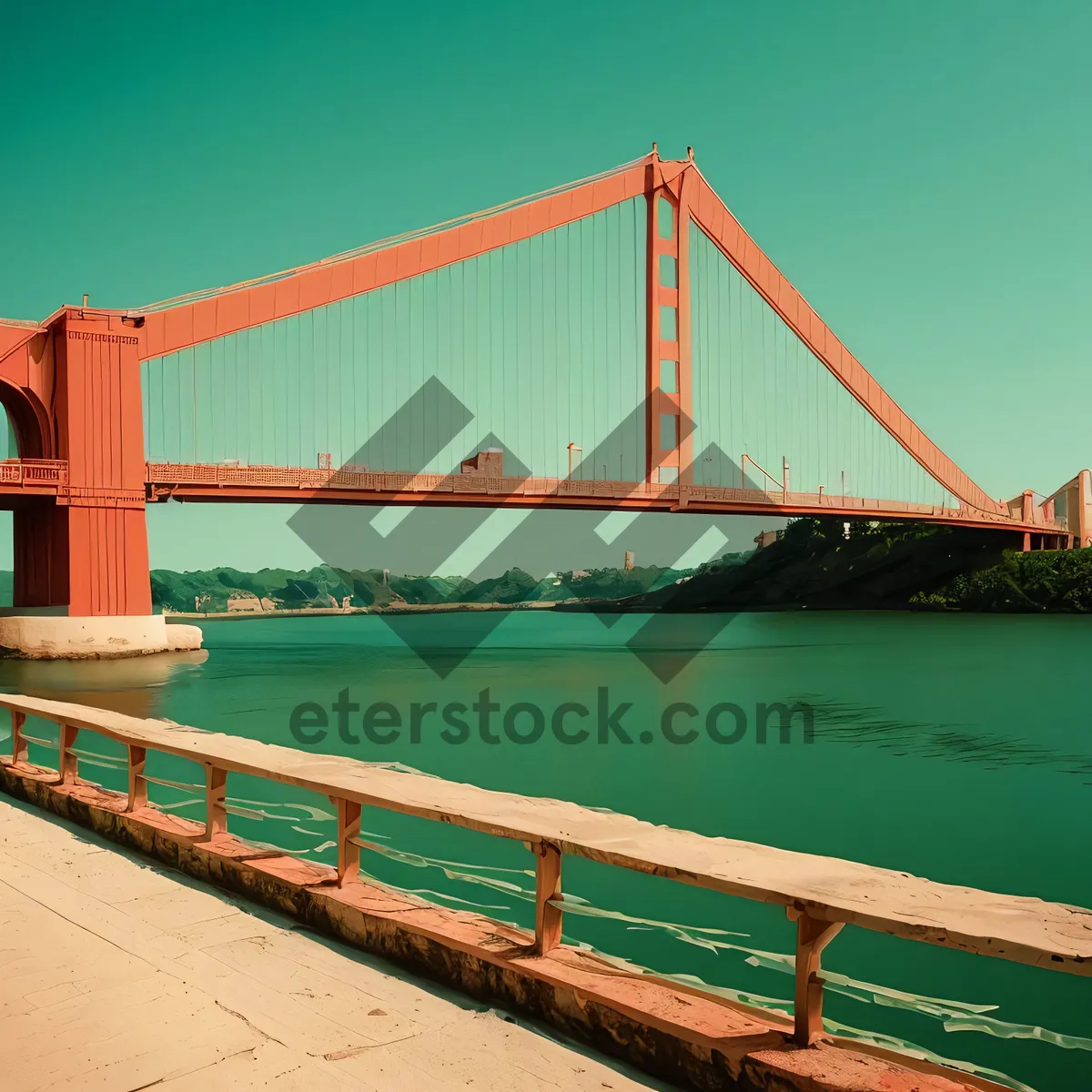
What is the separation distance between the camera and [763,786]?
1110cm

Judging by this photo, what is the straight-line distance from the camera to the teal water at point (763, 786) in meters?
5.16

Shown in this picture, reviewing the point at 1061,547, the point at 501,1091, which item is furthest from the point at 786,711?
the point at 1061,547

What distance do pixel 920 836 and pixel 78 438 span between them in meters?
24.0

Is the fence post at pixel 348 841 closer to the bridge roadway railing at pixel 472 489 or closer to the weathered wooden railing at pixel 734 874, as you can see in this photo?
the weathered wooden railing at pixel 734 874

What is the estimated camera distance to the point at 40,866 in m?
4.72

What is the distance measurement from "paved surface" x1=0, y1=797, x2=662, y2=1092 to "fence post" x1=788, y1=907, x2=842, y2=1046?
1.46 ft

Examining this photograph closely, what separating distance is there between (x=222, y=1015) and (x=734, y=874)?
5.19 ft

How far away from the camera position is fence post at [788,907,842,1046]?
8.17ft

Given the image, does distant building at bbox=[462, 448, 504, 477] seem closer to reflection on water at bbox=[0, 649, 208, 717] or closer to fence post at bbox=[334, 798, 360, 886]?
reflection on water at bbox=[0, 649, 208, 717]

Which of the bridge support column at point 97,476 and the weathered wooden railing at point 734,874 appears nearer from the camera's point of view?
the weathered wooden railing at point 734,874

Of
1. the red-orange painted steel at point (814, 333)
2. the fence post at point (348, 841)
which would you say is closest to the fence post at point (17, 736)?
the fence post at point (348, 841)

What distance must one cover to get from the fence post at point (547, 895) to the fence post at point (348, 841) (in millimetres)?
1005

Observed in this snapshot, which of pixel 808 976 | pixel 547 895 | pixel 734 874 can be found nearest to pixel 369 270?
pixel 547 895

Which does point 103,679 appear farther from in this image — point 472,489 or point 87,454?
point 472,489
